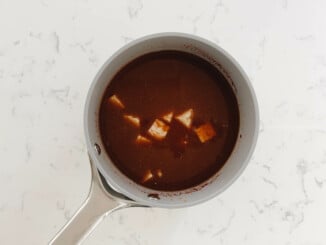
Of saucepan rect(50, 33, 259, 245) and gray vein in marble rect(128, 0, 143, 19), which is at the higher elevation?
gray vein in marble rect(128, 0, 143, 19)

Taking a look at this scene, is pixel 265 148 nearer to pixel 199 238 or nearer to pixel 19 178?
pixel 199 238

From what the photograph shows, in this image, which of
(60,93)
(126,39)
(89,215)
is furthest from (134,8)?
(89,215)

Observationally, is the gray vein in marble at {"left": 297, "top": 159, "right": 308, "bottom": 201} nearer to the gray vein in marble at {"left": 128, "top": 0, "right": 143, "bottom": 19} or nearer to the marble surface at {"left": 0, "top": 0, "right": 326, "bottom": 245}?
the marble surface at {"left": 0, "top": 0, "right": 326, "bottom": 245}

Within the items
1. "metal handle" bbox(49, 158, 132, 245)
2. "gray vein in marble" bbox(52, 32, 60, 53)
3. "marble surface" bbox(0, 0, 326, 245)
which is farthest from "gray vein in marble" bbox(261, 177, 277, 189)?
"gray vein in marble" bbox(52, 32, 60, 53)

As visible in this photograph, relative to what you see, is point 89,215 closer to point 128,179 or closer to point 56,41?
point 128,179

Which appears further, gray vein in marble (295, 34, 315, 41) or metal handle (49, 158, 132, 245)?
gray vein in marble (295, 34, 315, 41)

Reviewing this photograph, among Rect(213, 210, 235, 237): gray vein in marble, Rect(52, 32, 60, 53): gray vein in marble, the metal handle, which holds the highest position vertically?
Rect(52, 32, 60, 53): gray vein in marble
